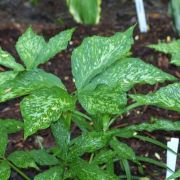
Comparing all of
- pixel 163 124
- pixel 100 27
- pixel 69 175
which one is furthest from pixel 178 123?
pixel 100 27

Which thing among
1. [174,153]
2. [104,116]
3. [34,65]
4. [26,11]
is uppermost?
[26,11]

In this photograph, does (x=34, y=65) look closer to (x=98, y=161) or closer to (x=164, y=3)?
(x=98, y=161)

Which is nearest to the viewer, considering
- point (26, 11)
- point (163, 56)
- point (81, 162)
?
point (81, 162)

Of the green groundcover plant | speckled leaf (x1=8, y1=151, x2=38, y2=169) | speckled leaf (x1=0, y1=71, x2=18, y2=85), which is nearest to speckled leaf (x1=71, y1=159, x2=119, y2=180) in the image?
the green groundcover plant

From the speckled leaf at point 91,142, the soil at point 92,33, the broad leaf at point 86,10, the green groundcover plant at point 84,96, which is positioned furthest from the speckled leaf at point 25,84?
the broad leaf at point 86,10

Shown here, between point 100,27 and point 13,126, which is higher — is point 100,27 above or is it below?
above

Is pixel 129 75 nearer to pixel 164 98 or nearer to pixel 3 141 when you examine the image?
pixel 164 98

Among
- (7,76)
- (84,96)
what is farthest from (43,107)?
(7,76)
